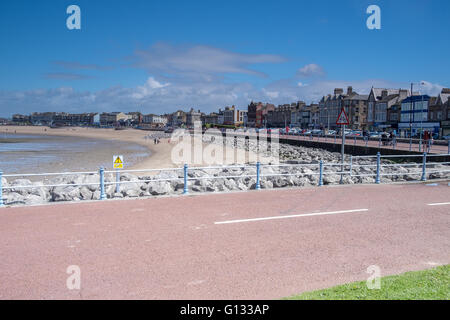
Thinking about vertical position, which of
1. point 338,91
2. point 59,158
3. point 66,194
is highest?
point 338,91

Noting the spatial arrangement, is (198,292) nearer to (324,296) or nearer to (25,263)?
(324,296)

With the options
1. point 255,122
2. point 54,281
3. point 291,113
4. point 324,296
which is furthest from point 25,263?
point 255,122

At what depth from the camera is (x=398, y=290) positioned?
15.5 ft

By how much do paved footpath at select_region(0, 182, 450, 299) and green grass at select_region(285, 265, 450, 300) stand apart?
0.32 m

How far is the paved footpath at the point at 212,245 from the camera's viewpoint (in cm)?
513

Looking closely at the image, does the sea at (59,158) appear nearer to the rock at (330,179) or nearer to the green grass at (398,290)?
the rock at (330,179)

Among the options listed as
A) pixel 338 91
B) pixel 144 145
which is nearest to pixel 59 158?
pixel 144 145

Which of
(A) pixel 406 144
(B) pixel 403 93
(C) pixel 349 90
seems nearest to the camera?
(A) pixel 406 144

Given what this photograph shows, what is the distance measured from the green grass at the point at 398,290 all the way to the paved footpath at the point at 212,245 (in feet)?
1.06

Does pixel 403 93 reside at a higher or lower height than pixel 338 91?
lower

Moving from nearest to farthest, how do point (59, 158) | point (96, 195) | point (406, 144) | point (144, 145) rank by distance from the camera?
point (96, 195) → point (406, 144) → point (59, 158) → point (144, 145)

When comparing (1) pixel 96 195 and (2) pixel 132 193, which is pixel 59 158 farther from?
(2) pixel 132 193

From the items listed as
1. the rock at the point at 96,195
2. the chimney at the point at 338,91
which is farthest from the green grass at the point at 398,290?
the chimney at the point at 338,91

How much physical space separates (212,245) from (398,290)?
3219 millimetres
